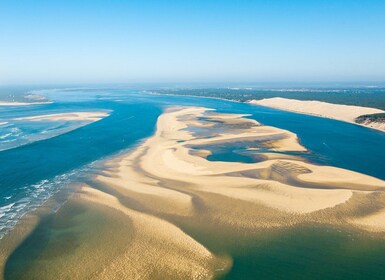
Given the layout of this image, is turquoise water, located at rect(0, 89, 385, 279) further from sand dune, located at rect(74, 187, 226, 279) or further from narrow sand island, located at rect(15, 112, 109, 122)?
narrow sand island, located at rect(15, 112, 109, 122)

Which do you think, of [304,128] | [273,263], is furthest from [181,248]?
[304,128]

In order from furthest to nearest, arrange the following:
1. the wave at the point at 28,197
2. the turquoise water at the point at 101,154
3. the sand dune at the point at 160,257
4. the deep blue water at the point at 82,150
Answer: the deep blue water at the point at 82,150 < the wave at the point at 28,197 < the turquoise water at the point at 101,154 < the sand dune at the point at 160,257

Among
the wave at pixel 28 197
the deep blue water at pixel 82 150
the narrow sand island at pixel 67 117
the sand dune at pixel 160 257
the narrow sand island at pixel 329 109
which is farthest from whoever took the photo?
the narrow sand island at pixel 329 109

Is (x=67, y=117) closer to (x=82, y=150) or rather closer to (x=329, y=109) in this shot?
(x=82, y=150)

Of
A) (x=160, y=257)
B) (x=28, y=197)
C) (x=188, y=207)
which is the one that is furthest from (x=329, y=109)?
(x=160, y=257)

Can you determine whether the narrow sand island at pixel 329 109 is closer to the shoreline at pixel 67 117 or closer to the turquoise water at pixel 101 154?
the turquoise water at pixel 101 154

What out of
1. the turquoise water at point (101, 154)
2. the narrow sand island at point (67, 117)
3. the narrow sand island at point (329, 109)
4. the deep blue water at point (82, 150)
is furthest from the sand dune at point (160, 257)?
the narrow sand island at point (329, 109)

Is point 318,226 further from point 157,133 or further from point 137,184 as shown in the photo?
point 157,133
